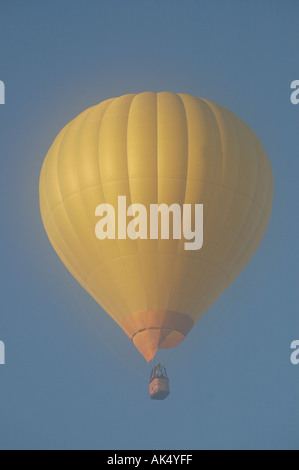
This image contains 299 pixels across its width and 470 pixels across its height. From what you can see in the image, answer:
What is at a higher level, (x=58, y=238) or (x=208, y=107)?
(x=208, y=107)

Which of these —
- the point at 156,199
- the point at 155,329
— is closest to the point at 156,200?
the point at 156,199

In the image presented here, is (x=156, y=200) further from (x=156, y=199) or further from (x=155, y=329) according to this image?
(x=155, y=329)

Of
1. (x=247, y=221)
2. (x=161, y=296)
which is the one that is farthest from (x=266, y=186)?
(x=161, y=296)

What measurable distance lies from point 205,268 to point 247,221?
114 cm

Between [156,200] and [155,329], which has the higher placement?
[156,200]

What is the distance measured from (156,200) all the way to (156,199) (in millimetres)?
17

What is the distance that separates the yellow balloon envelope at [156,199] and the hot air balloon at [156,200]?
0.02 meters

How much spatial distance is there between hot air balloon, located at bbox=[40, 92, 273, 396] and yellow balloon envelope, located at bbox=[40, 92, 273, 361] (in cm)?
2

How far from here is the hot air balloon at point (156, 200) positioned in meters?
24.3

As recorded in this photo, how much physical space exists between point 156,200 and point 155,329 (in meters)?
2.23

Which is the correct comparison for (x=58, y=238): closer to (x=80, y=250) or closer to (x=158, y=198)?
(x=80, y=250)

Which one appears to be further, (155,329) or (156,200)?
(155,329)

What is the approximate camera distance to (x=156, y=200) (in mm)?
24078

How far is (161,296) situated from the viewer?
80.0ft
